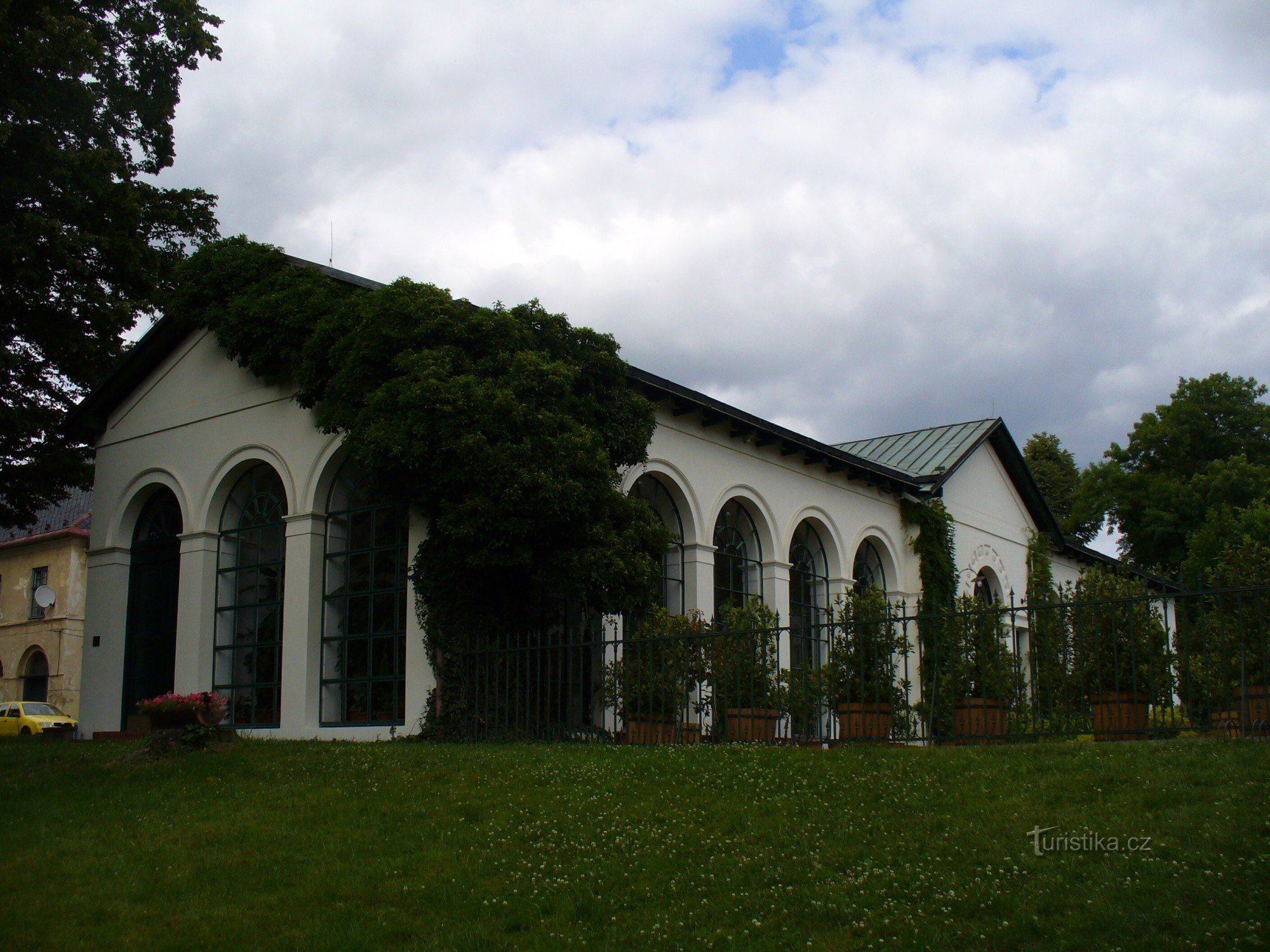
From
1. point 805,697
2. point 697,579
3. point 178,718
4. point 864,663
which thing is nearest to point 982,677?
point 864,663

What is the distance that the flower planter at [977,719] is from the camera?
1176 centimetres

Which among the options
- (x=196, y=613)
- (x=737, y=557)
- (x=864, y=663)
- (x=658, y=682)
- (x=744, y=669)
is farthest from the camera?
(x=737, y=557)

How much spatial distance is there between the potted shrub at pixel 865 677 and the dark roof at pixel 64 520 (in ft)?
108

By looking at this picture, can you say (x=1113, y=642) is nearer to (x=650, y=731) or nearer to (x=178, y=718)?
(x=650, y=731)

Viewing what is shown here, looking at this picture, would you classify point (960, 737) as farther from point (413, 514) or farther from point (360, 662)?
point (360, 662)

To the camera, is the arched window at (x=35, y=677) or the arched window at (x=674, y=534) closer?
the arched window at (x=674, y=534)

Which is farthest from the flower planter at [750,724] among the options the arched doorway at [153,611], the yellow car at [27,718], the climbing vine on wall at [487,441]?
the yellow car at [27,718]

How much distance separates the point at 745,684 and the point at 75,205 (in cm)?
1304

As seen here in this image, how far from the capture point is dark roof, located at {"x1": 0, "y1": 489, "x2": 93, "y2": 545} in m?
40.1

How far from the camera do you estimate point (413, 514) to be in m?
16.0

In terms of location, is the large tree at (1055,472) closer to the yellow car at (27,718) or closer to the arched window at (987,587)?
the arched window at (987,587)

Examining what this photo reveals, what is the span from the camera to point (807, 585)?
865 inches

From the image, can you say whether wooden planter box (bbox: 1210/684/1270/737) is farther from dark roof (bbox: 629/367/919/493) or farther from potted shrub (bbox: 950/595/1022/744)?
dark roof (bbox: 629/367/919/493)

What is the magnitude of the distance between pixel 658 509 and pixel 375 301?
5.66 m
